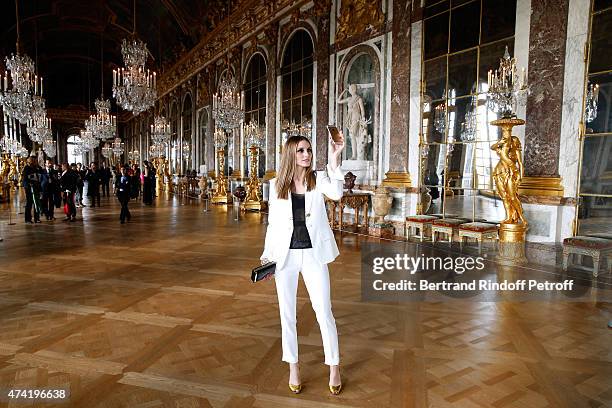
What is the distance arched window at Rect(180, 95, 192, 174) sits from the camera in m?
22.6

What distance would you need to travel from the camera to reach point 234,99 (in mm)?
11242

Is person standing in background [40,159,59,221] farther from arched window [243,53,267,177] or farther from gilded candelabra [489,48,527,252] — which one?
gilded candelabra [489,48,527,252]

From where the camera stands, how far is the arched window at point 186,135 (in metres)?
22.6

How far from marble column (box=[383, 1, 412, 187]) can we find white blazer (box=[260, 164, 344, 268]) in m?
7.08

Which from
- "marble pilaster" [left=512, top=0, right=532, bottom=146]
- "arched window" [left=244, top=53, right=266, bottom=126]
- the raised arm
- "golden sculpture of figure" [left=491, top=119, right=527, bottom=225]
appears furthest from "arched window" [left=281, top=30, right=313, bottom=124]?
the raised arm

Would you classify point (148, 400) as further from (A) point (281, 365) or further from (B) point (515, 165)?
(B) point (515, 165)

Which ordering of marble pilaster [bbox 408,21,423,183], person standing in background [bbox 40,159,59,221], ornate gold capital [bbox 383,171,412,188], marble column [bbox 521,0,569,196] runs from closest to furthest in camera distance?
marble column [bbox 521,0,569,196] < marble pilaster [bbox 408,21,423,183] < ornate gold capital [bbox 383,171,412,188] < person standing in background [bbox 40,159,59,221]

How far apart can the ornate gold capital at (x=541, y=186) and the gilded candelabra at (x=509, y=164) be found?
56cm

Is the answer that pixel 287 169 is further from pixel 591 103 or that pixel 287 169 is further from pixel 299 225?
pixel 591 103

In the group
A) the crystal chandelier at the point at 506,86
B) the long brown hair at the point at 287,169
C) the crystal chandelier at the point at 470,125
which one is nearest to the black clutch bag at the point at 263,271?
the long brown hair at the point at 287,169

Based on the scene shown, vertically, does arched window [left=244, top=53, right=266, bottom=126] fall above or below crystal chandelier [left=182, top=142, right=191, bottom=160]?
above

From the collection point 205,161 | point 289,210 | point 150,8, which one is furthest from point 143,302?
point 150,8

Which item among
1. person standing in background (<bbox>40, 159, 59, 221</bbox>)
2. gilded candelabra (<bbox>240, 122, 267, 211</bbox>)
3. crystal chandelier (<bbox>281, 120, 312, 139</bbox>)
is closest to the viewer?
person standing in background (<bbox>40, 159, 59, 221</bbox>)

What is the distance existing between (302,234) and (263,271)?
30cm
